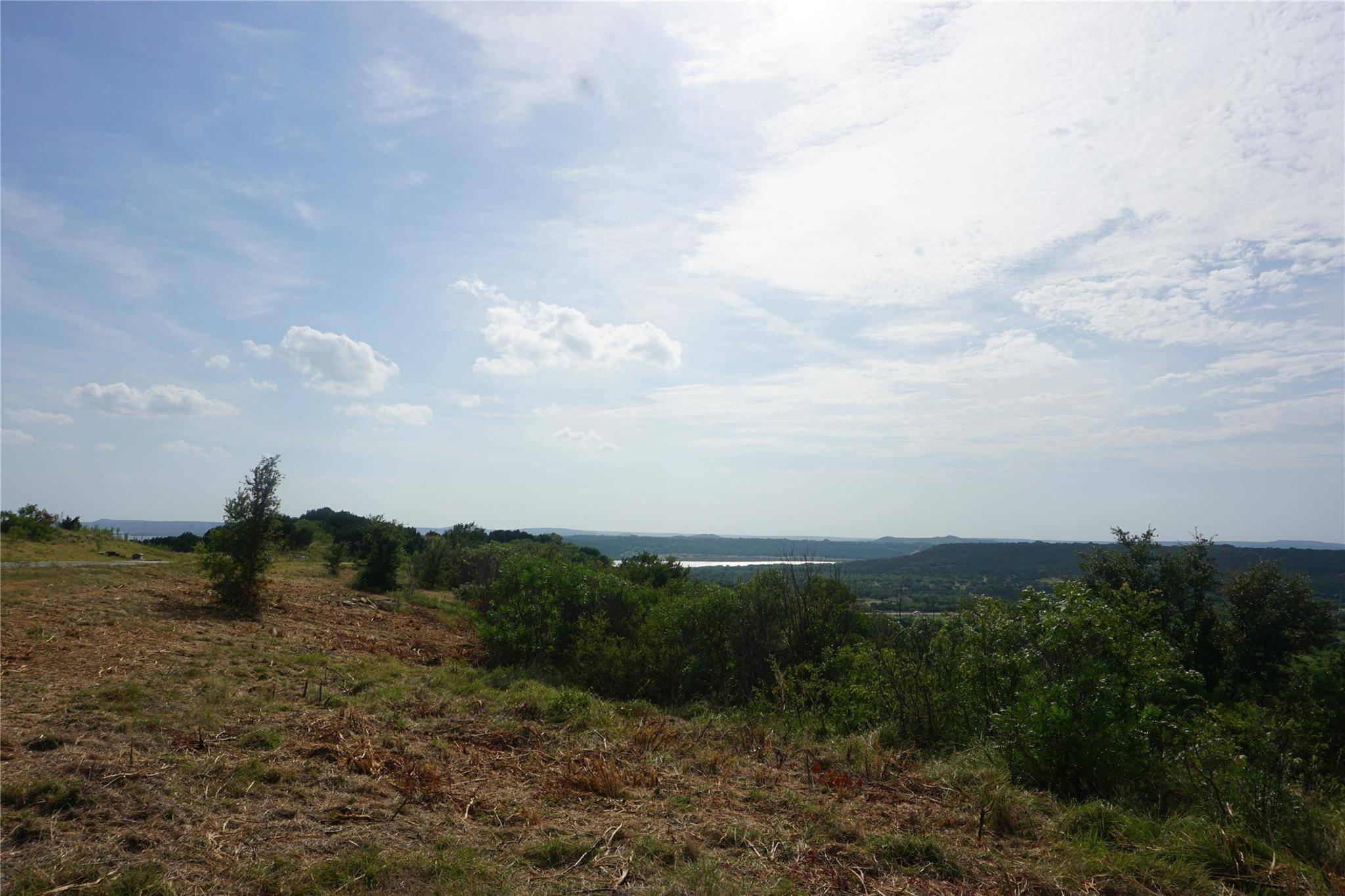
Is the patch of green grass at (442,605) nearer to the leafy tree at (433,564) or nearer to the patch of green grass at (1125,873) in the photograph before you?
the leafy tree at (433,564)

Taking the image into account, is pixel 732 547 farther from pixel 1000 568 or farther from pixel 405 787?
pixel 405 787

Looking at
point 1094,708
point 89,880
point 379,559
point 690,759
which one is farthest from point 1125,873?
point 379,559

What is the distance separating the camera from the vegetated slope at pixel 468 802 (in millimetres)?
4438

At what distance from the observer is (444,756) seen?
7.15 m

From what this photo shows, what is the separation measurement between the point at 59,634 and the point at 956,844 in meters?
12.6

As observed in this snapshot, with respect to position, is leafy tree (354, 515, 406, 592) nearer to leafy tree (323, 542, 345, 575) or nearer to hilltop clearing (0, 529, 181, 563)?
leafy tree (323, 542, 345, 575)

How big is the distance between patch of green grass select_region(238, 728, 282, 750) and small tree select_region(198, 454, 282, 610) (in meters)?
9.84

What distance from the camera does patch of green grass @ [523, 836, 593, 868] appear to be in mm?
4797

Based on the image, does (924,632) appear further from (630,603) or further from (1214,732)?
(630,603)

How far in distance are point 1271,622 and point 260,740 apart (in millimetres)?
22021

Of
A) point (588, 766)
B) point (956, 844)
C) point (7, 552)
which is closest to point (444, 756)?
point (588, 766)

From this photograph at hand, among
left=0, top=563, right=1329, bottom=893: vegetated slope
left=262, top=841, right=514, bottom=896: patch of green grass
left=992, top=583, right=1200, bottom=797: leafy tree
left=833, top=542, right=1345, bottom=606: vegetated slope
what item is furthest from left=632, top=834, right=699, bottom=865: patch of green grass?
left=833, top=542, right=1345, bottom=606: vegetated slope

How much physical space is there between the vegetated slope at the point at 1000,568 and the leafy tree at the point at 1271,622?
1.19m

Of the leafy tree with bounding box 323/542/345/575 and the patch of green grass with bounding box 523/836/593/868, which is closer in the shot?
the patch of green grass with bounding box 523/836/593/868
